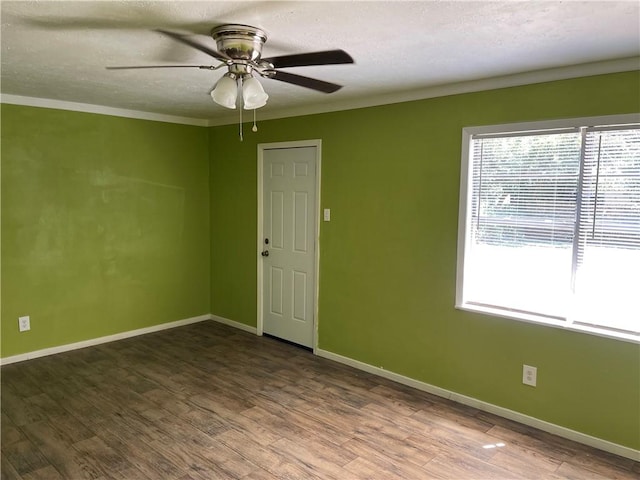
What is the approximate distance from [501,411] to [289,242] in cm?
240

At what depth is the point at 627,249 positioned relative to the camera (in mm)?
2605

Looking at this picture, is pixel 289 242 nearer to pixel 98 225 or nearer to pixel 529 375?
pixel 98 225

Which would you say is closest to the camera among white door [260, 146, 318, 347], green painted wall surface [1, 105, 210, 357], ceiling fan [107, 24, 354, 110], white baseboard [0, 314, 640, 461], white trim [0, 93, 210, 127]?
ceiling fan [107, 24, 354, 110]

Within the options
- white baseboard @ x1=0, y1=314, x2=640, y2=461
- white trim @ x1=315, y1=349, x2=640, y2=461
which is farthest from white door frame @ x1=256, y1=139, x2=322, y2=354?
white trim @ x1=315, y1=349, x2=640, y2=461

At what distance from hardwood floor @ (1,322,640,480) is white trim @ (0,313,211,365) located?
0.31 feet

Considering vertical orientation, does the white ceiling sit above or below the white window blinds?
above

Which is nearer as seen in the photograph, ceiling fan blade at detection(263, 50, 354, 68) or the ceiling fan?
ceiling fan blade at detection(263, 50, 354, 68)

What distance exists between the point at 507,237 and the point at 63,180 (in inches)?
152

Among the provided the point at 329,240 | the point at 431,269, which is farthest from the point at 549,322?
the point at 329,240

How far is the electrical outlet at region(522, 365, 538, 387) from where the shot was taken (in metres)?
2.95

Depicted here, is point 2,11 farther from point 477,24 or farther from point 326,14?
point 477,24

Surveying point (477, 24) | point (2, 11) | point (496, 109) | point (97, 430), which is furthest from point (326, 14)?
point (97, 430)

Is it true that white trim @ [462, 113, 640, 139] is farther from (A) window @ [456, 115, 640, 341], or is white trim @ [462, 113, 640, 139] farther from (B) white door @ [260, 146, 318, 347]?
(B) white door @ [260, 146, 318, 347]

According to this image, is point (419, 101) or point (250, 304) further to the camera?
point (250, 304)
